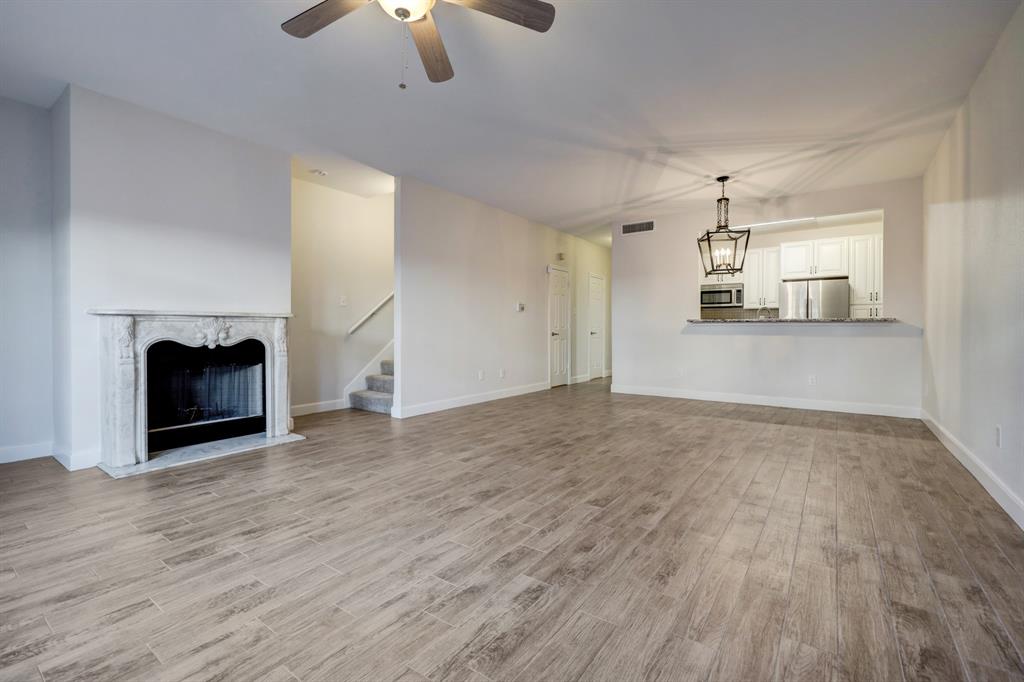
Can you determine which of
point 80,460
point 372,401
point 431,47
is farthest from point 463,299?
point 80,460

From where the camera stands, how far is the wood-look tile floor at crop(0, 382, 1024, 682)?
1.47 m

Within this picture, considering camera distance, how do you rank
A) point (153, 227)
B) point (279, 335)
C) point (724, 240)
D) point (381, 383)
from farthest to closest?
point (381, 383), point (724, 240), point (279, 335), point (153, 227)

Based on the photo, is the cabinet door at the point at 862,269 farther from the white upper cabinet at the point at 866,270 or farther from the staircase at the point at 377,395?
the staircase at the point at 377,395

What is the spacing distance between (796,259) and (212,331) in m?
7.73

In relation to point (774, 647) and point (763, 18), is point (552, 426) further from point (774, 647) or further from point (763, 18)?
point (763, 18)

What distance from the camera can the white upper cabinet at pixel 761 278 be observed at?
7258mm

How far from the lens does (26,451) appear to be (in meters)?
3.71

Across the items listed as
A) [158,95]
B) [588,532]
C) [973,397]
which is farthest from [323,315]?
[973,397]

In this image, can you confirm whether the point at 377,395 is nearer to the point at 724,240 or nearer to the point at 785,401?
the point at 724,240

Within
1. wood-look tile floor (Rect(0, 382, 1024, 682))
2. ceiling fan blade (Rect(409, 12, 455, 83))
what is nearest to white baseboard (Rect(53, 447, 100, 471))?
wood-look tile floor (Rect(0, 382, 1024, 682))

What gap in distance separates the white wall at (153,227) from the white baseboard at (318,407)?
145cm

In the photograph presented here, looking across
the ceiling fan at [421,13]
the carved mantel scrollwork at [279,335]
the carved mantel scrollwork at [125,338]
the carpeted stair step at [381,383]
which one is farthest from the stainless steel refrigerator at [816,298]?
the carved mantel scrollwork at [125,338]

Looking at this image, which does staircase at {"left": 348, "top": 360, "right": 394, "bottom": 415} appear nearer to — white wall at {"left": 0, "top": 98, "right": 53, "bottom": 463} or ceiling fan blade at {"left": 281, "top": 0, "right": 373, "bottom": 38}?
white wall at {"left": 0, "top": 98, "right": 53, "bottom": 463}

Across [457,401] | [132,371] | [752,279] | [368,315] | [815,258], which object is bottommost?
[457,401]
